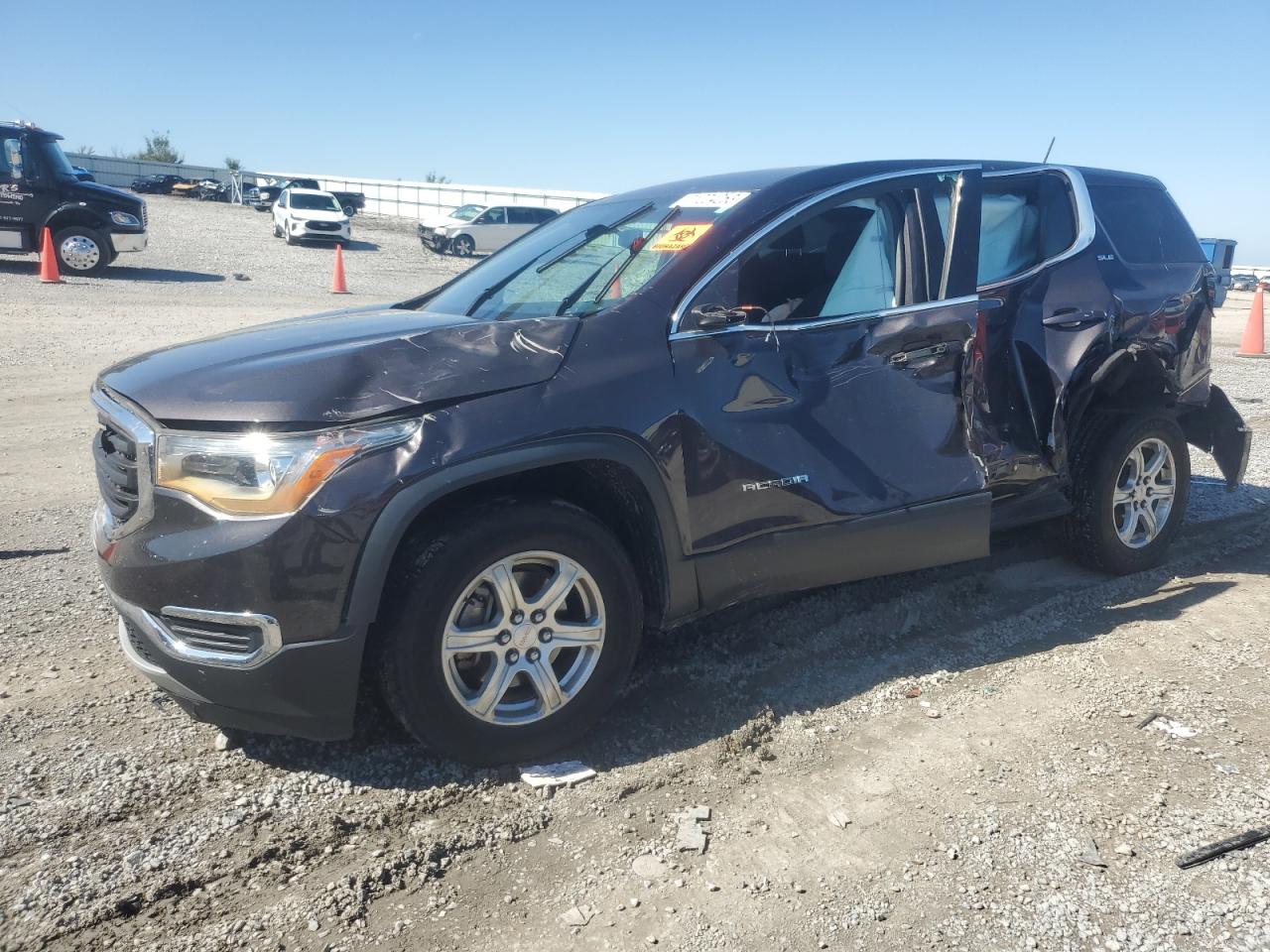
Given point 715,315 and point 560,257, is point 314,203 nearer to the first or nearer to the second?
point 560,257

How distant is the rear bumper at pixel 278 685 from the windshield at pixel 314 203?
29.3 metres

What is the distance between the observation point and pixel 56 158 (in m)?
17.7

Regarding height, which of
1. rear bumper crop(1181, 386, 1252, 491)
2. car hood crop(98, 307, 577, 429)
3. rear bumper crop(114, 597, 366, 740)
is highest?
car hood crop(98, 307, 577, 429)

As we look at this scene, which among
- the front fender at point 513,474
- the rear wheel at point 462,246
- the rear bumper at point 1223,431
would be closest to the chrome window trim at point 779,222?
the front fender at point 513,474

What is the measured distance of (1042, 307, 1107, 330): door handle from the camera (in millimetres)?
4472

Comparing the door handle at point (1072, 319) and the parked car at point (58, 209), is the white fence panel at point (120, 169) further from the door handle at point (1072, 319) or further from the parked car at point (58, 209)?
the door handle at point (1072, 319)

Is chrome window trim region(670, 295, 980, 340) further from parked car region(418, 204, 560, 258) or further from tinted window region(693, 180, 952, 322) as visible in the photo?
parked car region(418, 204, 560, 258)

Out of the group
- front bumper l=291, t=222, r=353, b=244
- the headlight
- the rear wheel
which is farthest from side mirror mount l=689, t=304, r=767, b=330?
the rear wheel

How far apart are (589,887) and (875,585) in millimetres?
2517

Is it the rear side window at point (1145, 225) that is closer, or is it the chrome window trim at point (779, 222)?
the chrome window trim at point (779, 222)

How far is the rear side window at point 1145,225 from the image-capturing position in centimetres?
491

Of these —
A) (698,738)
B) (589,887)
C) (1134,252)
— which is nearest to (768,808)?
(698,738)

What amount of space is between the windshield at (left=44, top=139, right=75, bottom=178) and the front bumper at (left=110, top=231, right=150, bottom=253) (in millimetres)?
1249

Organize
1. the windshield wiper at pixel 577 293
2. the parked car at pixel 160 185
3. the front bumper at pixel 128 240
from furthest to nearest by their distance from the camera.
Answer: the parked car at pixel 160 185
the front bumper at pixel 128 240
the windshield wiper at pixel 577 293
